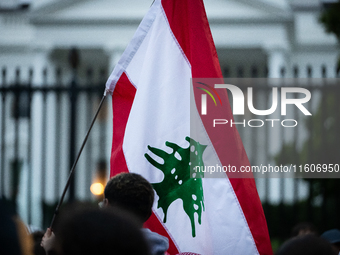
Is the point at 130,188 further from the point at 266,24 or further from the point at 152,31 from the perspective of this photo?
the point at 266,24

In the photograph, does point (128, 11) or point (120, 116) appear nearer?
point (120, 116)

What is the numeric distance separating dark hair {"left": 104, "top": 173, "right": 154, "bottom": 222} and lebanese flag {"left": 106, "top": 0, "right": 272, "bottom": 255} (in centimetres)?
70

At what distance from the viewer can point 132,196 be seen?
6.97ft

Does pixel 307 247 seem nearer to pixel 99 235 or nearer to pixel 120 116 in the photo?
pixel 99 235

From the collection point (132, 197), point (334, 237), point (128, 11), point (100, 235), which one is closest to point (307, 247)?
point (100, 235)

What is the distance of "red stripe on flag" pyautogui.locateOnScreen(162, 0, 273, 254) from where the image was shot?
280 centimetres

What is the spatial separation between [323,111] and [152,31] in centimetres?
315

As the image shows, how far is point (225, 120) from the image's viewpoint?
2975 mm

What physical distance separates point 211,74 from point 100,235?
2109mm

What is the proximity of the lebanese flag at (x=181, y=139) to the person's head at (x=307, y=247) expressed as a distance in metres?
1.41

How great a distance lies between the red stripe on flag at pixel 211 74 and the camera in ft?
9.20

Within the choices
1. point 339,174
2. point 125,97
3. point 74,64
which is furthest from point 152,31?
point 339,174

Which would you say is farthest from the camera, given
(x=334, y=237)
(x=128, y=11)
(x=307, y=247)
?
(x=128, y=11)

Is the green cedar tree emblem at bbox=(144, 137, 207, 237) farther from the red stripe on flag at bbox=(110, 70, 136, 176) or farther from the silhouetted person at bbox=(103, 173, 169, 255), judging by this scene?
the silhouetted person at bbox=(103, 173, 169, 255)
